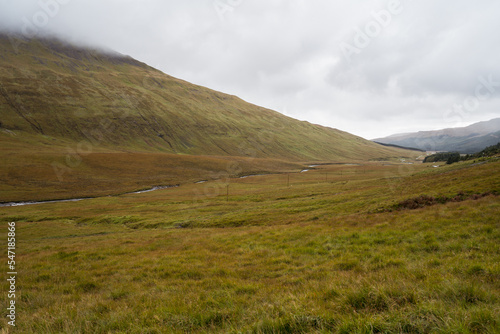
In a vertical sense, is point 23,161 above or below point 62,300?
above

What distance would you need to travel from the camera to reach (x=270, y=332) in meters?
4.40

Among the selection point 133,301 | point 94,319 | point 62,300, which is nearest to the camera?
point 94,319

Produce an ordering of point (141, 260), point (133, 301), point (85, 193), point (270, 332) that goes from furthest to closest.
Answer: point (85, 193), point (141, 260), point (133, 301), point (270, 332)

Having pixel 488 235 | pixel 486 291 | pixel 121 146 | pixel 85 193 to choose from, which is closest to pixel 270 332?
pixel 486 291

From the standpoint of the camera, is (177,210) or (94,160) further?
(94,160)

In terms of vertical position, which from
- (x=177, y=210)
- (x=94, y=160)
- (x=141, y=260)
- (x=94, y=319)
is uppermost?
(x=94, y=160)

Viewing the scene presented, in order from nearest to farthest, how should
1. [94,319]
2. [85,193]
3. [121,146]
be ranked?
[94,319] < [85,193] < [121,146]

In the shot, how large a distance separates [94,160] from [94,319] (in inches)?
5371

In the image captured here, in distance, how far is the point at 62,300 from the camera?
8297mm

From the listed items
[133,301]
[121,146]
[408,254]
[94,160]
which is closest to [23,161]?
[94,160]

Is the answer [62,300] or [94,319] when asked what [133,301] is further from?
[62,300]

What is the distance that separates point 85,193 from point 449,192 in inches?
3802

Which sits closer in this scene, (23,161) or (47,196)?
(47,196)

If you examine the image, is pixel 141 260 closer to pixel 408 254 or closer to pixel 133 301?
pixel 133 301
